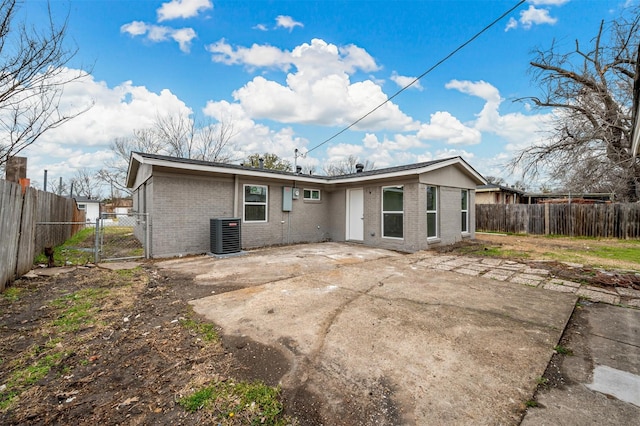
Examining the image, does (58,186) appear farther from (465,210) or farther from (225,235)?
(465,210)

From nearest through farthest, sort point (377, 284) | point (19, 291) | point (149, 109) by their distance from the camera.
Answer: point (19, 291), point (377, 284), point (149, 109)

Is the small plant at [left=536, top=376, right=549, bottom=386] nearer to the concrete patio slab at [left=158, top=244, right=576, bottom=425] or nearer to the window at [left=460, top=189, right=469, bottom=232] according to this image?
the concrete patio slab at [left=158, top=244, right=576, bottom=425]

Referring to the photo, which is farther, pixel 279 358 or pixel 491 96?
pixel 491 96

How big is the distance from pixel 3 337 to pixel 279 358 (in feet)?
9.72

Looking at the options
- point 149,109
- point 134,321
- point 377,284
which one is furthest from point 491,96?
point 149,109

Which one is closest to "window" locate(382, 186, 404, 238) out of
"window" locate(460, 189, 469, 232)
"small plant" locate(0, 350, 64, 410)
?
"window" locate(460, 189, 469, 232)

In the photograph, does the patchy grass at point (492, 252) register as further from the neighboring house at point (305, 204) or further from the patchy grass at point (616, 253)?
the patchy grass at point (616, 253)

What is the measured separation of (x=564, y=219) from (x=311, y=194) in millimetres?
11669

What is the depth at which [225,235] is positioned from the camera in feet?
25.6

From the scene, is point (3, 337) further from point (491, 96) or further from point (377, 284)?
point (491, 96)

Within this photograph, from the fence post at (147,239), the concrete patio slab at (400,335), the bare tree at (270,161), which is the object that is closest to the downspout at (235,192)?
the fence post at (147,239)

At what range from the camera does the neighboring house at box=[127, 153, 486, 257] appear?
7.58 meters

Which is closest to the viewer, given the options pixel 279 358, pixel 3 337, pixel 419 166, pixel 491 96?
pixel 279 358

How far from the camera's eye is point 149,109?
17.6 m
